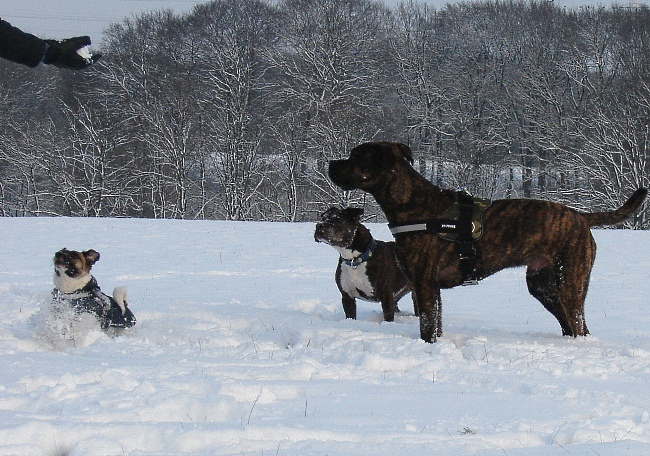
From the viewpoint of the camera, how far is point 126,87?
129 ft

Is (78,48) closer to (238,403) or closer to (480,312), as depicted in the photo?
A: (238,403)

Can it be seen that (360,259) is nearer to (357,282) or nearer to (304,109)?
(357,282)

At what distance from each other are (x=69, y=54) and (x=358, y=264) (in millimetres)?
3637

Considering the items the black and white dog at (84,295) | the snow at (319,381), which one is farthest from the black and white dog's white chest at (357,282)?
→ the black and white dog at (84,295)

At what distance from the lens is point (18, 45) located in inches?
171

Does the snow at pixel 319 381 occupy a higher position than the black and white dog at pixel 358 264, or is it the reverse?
the black and white dog at pixel 358 264

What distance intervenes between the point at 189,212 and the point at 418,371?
34260 millimetres

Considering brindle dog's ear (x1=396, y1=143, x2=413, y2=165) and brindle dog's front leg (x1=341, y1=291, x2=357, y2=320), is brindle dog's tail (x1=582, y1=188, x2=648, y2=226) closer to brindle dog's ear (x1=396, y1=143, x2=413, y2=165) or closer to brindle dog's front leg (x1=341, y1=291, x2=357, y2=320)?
brindle dog's ear (x1=396, y1=143, x2=413, y2=165)

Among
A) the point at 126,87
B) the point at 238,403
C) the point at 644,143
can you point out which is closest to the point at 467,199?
the point at 238,403

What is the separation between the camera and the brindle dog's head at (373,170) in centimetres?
559

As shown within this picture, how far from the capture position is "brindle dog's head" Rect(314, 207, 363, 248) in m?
7.06

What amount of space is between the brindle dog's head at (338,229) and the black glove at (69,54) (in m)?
3.18

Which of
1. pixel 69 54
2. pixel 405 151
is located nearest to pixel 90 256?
pixel 69 54

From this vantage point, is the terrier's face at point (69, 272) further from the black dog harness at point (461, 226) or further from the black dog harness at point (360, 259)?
the black dog harness at point (461, 226)
